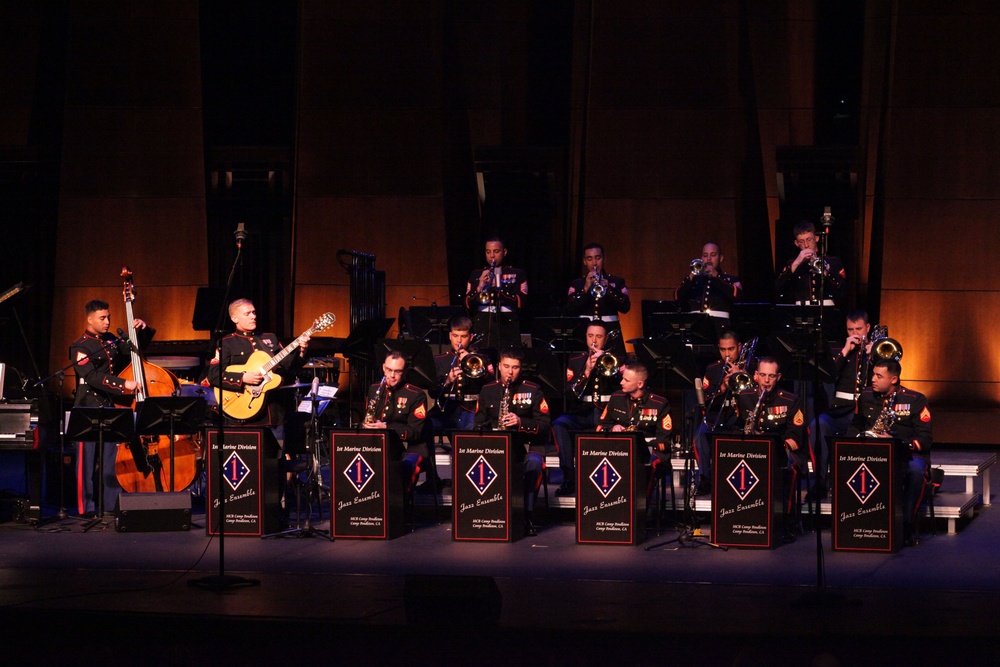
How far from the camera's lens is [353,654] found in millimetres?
6887

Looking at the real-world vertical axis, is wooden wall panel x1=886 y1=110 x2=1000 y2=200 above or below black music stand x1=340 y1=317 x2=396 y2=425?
above

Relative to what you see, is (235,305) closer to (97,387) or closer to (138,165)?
(97,387)

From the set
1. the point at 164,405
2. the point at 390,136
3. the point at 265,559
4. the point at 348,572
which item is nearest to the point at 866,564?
the point at 348,572

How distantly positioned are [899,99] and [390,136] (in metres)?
6.07

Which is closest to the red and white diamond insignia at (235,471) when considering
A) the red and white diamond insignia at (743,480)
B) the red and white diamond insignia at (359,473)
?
the red and white diamond insignia at (359,473)

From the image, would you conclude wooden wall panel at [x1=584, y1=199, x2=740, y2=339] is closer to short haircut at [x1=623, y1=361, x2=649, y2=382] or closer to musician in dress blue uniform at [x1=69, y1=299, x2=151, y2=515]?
short haircut at [x1=623, y1=361, x2=649, y2=382]

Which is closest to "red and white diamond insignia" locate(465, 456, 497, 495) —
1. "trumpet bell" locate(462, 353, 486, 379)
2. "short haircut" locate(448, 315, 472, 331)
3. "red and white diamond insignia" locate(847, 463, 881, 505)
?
"trumpet bell" locate(462, 353, 486, 379)

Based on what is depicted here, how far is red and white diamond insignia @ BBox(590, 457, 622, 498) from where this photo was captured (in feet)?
32.9

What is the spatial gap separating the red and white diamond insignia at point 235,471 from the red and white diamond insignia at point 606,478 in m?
2.85

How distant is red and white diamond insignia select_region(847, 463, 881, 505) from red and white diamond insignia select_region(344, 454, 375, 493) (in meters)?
3.76

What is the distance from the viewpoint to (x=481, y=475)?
10.2m

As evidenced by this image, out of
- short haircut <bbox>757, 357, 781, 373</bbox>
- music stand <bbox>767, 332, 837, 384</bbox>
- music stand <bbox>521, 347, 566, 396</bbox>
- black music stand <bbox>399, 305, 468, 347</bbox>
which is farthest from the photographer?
black music stand <bbox>399, 305, 468, 347</bbox>

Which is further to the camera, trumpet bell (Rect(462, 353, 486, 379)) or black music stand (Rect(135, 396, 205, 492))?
trumpet bell (Rect(462, 353, 486, 379))

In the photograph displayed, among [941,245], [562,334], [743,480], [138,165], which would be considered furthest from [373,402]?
[941,245]
